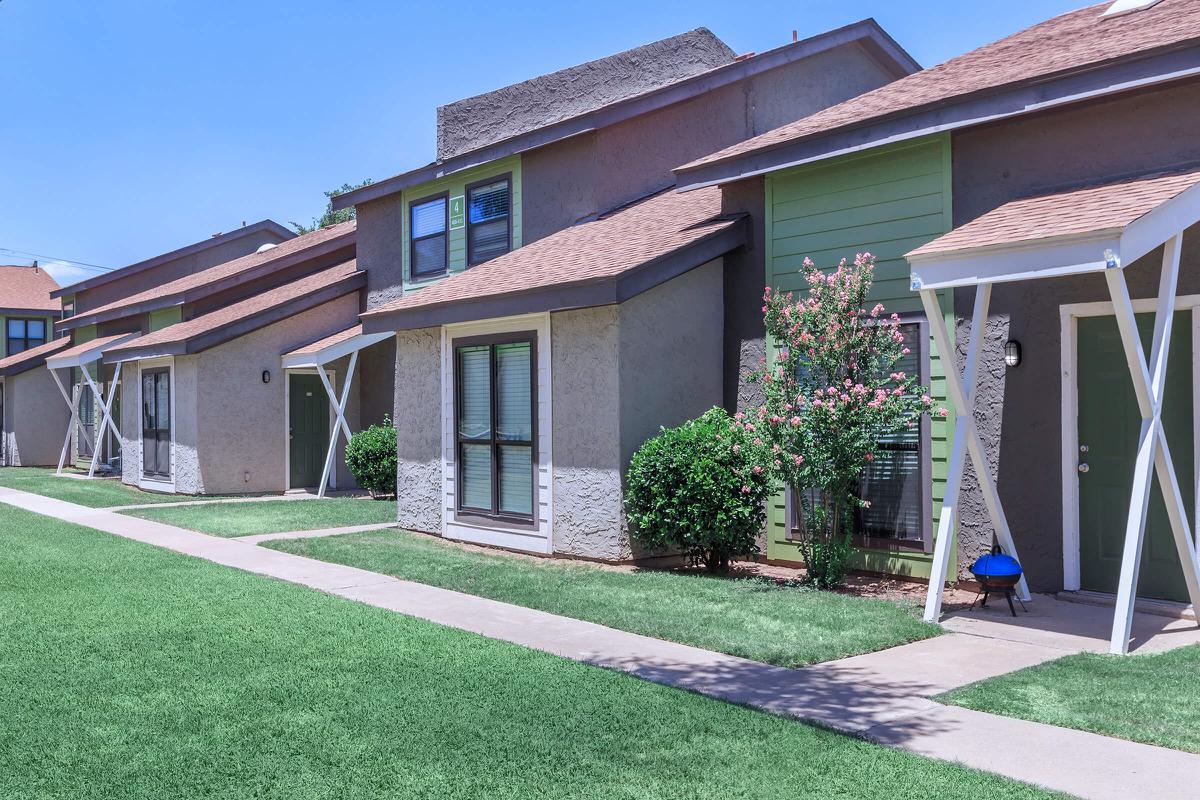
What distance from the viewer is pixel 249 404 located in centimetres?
1934

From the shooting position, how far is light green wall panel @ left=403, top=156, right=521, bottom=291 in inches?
632

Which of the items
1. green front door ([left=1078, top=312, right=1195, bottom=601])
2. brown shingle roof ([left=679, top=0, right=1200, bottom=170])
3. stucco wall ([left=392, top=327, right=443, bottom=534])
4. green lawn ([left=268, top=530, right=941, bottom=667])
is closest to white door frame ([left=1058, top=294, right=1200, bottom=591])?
green front door ([left=1078, top=312, right=1195, bottom=601])

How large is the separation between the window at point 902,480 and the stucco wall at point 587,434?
2.52 m

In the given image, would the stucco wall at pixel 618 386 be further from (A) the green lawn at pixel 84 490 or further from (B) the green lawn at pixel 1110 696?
(A) the green lawn at pixel 84 490

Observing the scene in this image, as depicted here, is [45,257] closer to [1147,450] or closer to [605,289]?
[605,289]

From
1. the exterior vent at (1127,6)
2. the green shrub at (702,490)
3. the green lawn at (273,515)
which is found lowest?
the green lawn at (273,515)

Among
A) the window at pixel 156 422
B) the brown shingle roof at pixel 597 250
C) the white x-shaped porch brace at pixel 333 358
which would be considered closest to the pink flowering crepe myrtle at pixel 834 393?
the brown shingle roof at pixel 597 250

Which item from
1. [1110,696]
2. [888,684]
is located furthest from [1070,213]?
[888,684]

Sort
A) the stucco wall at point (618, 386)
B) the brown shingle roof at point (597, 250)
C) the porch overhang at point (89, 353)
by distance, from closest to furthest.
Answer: the stucco wall at point (618, 386) < the brown shingle roof at point (597, 250) < the porch overhang at point (89, 353)

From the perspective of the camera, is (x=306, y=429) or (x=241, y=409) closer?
(x=241, y=409)

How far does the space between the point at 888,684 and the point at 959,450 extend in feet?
8.91

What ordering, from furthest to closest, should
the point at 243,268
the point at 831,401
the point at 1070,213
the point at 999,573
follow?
the point at 243,268
the point at 831,401
the point at 999,573
the point at 1070,213

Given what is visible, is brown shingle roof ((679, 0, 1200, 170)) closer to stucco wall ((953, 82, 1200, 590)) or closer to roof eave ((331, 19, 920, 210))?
stucco wall ((953, 82, 1200, 590))

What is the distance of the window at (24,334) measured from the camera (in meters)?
36.2
